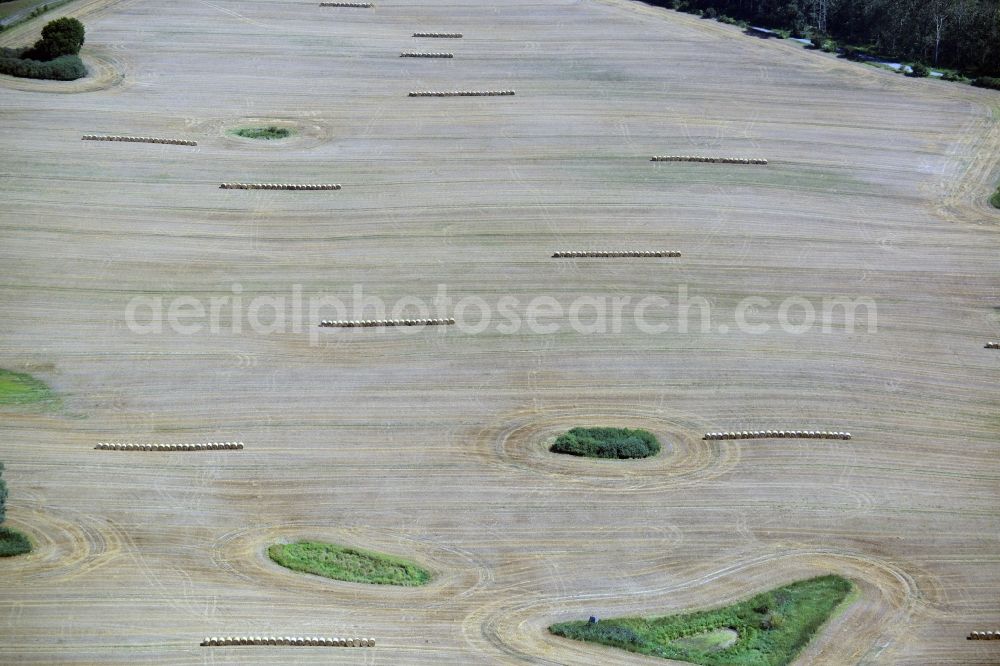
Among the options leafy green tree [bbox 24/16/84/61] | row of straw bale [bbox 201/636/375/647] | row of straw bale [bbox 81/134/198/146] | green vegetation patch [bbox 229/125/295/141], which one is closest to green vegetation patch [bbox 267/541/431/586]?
row of straw bale [bbox 201/636/375/647]

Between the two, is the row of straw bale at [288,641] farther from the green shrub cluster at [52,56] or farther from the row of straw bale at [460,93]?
the green shrub cluster at [52,56]

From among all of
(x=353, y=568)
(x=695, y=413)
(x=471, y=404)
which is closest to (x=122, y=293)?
(x=471, y=404)

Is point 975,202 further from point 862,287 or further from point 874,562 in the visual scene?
point 874,562

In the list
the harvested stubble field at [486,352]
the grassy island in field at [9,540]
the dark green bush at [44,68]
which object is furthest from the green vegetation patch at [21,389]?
the dark green bush at [44,68]

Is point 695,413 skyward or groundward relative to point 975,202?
groundward

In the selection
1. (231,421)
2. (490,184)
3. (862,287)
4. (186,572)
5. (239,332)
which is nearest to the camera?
(186,572)

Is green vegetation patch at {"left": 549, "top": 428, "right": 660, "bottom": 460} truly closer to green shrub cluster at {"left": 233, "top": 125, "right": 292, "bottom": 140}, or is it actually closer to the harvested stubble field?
the harvested stubble field
